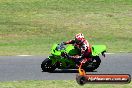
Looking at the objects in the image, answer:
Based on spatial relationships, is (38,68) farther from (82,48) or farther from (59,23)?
(59,23)

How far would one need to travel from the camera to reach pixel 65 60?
1831 centimetres

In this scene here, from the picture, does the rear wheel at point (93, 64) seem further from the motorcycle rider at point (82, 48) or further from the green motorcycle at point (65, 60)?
the motorcycle rider at point (82, 48)

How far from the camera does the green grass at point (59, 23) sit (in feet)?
87.4

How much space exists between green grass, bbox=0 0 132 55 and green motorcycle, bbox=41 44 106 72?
4.54 m

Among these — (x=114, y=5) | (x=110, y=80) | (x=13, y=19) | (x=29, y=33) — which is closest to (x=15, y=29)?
(x=29, y=33)

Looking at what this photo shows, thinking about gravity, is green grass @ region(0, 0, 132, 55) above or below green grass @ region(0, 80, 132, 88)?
below

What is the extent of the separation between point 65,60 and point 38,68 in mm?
1222

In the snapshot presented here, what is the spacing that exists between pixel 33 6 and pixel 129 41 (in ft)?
39.3

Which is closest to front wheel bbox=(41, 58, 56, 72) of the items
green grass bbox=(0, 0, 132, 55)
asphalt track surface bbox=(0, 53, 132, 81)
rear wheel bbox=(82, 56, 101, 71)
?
asphalt track surface bbox=(0, 53, 132, 81)

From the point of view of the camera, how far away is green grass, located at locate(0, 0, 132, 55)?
26625 millimetres

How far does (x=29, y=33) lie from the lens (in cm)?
3061

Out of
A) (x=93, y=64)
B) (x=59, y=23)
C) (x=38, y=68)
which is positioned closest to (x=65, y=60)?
(x=93, y=64)

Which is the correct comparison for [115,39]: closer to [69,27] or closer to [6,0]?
[69,27]

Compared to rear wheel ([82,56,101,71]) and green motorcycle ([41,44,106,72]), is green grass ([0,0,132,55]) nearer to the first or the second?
green motorcycle ([41,44,106,72])
